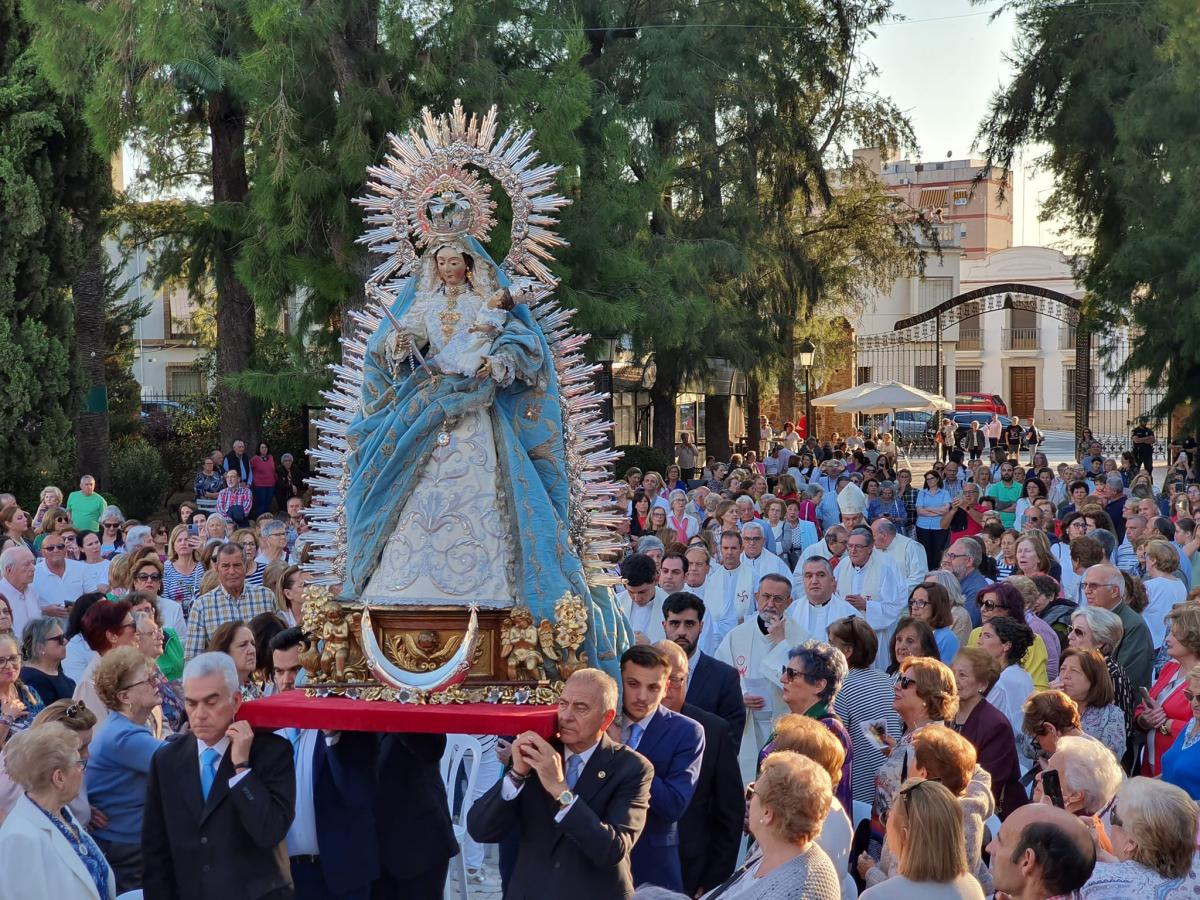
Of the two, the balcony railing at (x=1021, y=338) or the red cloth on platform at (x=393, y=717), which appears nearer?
the red cloth on platform at (x=393, y=717)

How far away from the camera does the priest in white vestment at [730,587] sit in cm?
973

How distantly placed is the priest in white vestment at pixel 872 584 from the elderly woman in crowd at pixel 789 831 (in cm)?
549

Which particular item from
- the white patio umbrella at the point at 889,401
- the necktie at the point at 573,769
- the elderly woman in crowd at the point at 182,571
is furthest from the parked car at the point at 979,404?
the necktie at the point at 573,769

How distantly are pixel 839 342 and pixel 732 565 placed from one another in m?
19.3

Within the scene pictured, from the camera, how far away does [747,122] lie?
23.1 metres

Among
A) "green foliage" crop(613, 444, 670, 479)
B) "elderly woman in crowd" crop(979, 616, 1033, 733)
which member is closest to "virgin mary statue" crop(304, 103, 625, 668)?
"elderly woman in crowd" crop(979, 616, 1033, 733)

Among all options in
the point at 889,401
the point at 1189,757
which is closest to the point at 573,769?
the point at 1189,757

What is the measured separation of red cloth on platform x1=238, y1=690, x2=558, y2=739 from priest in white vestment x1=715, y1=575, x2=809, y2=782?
2.45 meters

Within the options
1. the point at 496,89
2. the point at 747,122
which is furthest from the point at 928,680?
the point at 747,122

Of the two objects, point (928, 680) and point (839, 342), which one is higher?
point (839, 342)

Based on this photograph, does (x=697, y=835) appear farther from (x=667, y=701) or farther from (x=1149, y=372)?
(x=1149, y=372)

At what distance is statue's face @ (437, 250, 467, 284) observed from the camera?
20.8ft

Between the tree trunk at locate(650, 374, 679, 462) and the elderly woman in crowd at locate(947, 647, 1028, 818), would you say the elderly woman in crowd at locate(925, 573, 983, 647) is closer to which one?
the elderly woman in crowd at locate(947, 647, 1028, 818)

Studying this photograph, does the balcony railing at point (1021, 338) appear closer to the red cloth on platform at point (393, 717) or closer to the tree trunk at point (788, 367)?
the tree trunk at point (788, 367)
